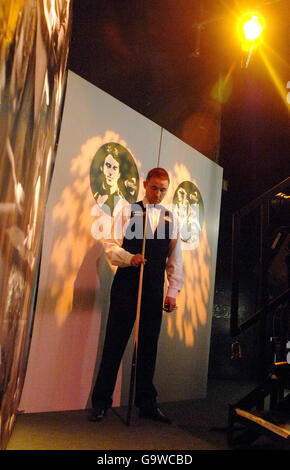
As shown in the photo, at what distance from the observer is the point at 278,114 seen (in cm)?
478

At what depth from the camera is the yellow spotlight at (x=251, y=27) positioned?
11.6 ft

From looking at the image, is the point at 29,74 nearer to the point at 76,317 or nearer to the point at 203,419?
the point at 76,317

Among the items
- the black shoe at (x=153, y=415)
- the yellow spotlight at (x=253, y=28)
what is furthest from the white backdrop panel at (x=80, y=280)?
the yellow spotlight at (x=253, y=28)

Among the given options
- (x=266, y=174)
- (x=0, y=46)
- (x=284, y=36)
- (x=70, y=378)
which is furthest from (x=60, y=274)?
(x=284, y=36)

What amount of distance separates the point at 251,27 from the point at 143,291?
2759 millimetres

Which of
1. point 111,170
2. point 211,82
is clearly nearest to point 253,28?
point 211,82

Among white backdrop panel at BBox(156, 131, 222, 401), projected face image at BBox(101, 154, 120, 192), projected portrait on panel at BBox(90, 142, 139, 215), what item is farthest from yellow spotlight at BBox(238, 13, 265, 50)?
projected face image at BBox(101, 154, 120, 192)

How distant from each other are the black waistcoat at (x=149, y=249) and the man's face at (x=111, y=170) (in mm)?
317

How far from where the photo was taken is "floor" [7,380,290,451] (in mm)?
1761

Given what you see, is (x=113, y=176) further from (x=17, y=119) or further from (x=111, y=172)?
(x=17, y=119)

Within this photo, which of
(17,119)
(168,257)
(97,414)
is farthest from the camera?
(168,257)

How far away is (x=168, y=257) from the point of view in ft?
8.79

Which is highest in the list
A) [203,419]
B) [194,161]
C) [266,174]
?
[266,174]

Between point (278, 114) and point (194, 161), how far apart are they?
1.99m
